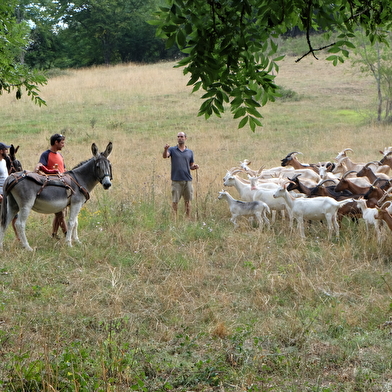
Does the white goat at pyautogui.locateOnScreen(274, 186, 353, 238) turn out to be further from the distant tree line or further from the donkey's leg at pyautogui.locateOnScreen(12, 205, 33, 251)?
the distant tree line

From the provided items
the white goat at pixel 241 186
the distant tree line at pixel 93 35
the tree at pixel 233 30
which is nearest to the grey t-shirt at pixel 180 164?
the white goat at pixel 241 186

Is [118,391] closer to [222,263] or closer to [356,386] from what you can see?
[356,386]

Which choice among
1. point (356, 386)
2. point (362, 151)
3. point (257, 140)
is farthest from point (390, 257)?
point (257, 140)

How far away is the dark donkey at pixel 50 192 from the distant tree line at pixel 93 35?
4311cm

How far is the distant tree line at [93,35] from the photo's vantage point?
5144 centimetres

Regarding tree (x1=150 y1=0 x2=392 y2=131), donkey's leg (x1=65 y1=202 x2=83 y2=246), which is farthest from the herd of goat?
tree (x1=150 y1=0 x2=392 y2=131)

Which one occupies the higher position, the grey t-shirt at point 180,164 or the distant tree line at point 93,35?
the distant tree line at point 93,35

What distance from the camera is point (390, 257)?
8875 mm

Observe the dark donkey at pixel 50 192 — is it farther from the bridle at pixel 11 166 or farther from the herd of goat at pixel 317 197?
the herd of goat at pixel 317 197

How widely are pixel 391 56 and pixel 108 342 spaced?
2677 centimetres

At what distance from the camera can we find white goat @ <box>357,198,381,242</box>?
937 cm

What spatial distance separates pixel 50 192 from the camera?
9.26m

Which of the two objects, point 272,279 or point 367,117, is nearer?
point 272,279

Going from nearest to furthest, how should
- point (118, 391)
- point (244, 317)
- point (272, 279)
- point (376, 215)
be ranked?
1. point (118, 391)
2. point (244, 317)
3. point (272, 279)
4. point (376, 215)
